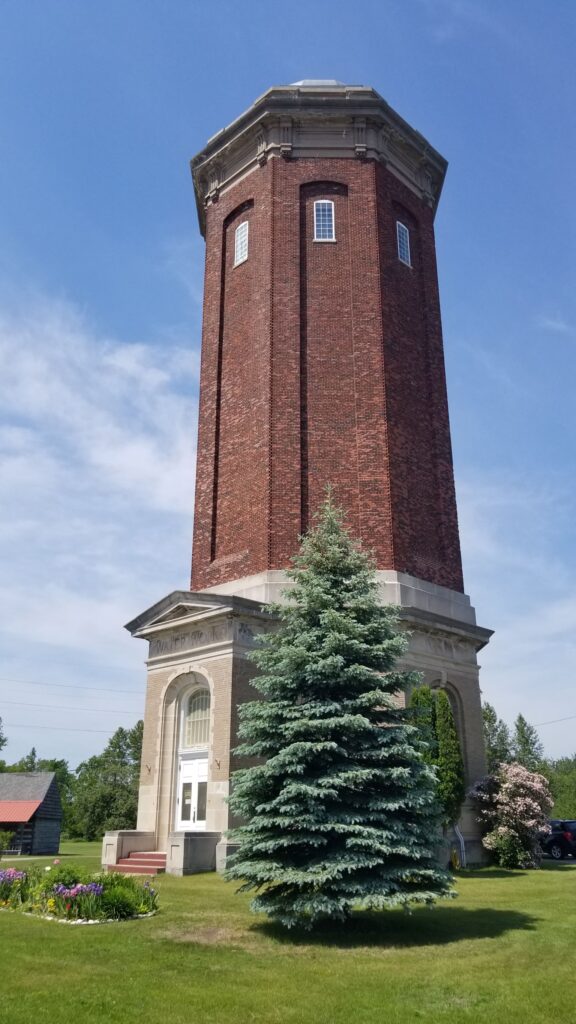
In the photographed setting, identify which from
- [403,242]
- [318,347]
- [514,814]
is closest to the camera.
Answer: [514,814]

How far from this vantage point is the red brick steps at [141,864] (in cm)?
1974

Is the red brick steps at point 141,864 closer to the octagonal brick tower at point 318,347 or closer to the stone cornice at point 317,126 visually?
the octagonal brick tower at point 318,347

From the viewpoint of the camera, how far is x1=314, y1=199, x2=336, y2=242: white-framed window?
27.8 metres

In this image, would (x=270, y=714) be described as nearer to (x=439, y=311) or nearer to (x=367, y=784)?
(x=367, y=784)

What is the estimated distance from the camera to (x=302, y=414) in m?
25.4

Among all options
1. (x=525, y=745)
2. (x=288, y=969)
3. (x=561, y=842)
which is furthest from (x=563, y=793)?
(x=288, y=969)

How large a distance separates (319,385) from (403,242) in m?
7.75

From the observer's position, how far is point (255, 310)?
2728cm

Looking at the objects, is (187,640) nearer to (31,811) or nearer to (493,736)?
(31,811)

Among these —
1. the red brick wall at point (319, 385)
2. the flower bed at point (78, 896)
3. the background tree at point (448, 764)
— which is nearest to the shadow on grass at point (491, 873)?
the background tree at point (448, 764)

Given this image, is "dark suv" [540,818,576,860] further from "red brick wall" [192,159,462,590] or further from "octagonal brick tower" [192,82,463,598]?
"red brick wall" [192,159,462,590]

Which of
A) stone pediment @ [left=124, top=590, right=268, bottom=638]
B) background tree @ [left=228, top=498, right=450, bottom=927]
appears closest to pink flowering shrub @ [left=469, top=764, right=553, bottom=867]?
stone pediment @ [left=124, top=590, right=268, bottom=638]

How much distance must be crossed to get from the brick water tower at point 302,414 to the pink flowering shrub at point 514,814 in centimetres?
73

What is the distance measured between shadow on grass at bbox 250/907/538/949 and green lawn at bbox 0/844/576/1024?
0.08 ft
